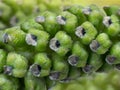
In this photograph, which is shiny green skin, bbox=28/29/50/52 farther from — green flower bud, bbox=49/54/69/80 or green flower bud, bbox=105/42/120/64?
green flower bud, bbox=105/42/120/64

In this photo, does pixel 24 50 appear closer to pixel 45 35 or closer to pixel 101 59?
pixel 45 35

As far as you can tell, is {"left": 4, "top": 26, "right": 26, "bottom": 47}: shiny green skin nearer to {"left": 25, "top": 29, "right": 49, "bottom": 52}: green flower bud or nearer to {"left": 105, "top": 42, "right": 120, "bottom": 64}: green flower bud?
{"left": 25, "top": 29, "right": 49, "bottom": 52}: green flower bud

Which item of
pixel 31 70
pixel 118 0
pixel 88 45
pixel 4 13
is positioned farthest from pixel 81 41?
pixel 4 13

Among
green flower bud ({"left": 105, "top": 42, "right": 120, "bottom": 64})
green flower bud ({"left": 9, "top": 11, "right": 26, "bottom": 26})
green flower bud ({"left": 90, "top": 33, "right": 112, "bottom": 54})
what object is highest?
A: green flower bud ({"left": 90, "top": 33, "right": 112, "bottom": 54})

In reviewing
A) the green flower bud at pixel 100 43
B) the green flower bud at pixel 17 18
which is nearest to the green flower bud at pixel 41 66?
the green flower bud at pixel 100 43

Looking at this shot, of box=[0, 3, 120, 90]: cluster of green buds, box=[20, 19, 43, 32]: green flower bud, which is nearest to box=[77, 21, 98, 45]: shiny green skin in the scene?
box=[0, 3, 120, 90]: cluster of green buds

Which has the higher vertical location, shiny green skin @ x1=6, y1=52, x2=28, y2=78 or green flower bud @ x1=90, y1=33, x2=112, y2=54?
green flower bud @ x1=90, y1=33, x2=112, y2=54

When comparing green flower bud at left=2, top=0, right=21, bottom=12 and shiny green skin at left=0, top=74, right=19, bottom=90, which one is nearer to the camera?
shiny green skin at left=0, top=74, right=19, bottom=90
